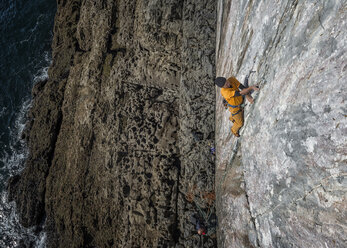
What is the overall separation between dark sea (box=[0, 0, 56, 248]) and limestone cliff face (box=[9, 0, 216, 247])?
328 cm

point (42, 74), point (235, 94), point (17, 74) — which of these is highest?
point (235, 94)

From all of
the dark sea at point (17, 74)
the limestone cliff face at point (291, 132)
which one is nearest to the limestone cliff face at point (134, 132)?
the limestone cliff face at point (291, 132)

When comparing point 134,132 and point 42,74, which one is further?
point 42,74

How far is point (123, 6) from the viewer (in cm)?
841

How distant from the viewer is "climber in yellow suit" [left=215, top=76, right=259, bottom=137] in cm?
450

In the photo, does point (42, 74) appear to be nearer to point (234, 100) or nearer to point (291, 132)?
point (234, 100)

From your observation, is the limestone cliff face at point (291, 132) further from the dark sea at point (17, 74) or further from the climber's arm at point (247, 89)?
the dark sea at point (17, 74)

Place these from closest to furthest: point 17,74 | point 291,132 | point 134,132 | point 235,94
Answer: point 291,132, point 235,94, point 134,132, point 17,74

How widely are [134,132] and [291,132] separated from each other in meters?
5.15

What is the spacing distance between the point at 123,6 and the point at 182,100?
4.53 meters

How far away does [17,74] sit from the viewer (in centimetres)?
1342

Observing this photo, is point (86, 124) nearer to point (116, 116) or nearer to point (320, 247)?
point (116, 116)

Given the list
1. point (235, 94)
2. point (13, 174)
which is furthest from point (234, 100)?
point (13, 174)

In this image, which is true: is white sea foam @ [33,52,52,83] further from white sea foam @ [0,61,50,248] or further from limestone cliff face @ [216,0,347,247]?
limestone cliff face @ [216,0,347,247]
